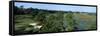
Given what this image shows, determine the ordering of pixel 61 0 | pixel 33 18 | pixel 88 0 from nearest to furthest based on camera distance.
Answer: pixel 33 18, pixel 61 0, pixel 88 0

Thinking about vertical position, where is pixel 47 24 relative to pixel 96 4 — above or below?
below

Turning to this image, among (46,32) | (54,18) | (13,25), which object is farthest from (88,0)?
(13,25)

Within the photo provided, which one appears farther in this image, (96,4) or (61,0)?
(96,4)

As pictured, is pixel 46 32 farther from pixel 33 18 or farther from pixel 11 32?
pixel 11 32

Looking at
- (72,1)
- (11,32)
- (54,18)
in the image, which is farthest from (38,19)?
(72,1)
